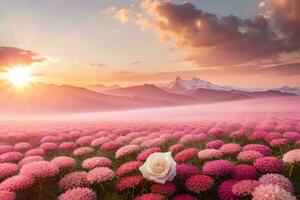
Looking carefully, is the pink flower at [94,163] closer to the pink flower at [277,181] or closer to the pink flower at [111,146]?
the pink flower at [111,146]

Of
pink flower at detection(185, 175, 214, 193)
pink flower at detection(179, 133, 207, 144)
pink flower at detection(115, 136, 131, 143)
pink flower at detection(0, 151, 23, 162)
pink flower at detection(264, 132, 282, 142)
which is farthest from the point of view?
pink flower at detection(115, 136, 131, 143)

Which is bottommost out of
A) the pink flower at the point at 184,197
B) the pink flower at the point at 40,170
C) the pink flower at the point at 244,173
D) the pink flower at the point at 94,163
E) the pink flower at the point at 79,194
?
the pink flower at the point at 184,197

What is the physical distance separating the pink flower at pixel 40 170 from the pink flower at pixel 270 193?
266cm

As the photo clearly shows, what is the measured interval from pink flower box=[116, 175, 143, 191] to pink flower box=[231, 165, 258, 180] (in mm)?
1137

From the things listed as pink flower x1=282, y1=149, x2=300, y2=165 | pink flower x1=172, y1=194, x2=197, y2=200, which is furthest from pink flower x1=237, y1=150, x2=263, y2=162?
pink flower x1=172, y1=194, x2=197, y2=200

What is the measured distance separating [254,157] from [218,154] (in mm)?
616

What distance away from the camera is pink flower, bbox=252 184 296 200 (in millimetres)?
3609

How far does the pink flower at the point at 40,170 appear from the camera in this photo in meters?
5.10

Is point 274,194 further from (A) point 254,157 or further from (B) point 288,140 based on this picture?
(B) point 288,140

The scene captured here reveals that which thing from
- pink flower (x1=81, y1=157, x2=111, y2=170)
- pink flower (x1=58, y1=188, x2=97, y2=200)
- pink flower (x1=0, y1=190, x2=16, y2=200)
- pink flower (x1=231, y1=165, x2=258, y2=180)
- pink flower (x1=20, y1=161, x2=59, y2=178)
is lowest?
pink flower (x1=58, y1=188, x2=97, y2=200)

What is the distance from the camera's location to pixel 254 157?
5.47 m

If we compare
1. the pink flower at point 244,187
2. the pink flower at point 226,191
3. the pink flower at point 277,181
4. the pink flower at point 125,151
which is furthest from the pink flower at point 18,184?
the pink flower at point 277,181

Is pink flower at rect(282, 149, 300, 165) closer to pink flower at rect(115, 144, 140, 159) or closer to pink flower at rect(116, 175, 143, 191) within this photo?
pink flower at rect(116, 175, 143, 191)

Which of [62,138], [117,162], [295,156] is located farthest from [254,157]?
[62,138]
